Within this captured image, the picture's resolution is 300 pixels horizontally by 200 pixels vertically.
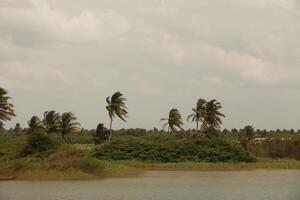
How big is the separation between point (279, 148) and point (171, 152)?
2392cm

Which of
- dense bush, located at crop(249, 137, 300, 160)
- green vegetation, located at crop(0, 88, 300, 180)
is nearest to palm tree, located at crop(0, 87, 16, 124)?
green vegetation, located at crop(0, 88, 300, 180)

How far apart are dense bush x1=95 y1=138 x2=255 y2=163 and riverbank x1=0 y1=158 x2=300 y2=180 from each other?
2508mm

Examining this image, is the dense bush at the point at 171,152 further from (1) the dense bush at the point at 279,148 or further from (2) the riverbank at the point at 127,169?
(1) the dense bush at the point at 279,148

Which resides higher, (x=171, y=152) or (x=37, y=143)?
(x=37, y=143)

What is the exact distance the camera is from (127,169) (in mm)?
61094

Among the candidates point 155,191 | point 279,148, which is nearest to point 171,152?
point 279,148

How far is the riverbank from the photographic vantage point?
175 feet

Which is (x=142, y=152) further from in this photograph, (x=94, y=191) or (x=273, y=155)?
(x=94, y=191)

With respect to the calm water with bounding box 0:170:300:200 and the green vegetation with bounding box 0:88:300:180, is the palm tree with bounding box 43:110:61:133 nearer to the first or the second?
the green vegetation with bounding box 0:88:300:180

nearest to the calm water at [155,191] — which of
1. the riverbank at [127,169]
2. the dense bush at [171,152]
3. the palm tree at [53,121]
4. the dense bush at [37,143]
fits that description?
the riverbank at [127,169]

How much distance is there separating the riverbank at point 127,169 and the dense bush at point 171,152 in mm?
2508

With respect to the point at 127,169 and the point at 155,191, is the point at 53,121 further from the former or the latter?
the point at 155,191

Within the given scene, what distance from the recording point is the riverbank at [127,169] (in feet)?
175

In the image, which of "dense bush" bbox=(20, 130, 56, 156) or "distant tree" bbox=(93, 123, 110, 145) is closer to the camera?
"dense bush" bbox=(20, 130, 56, 156)
